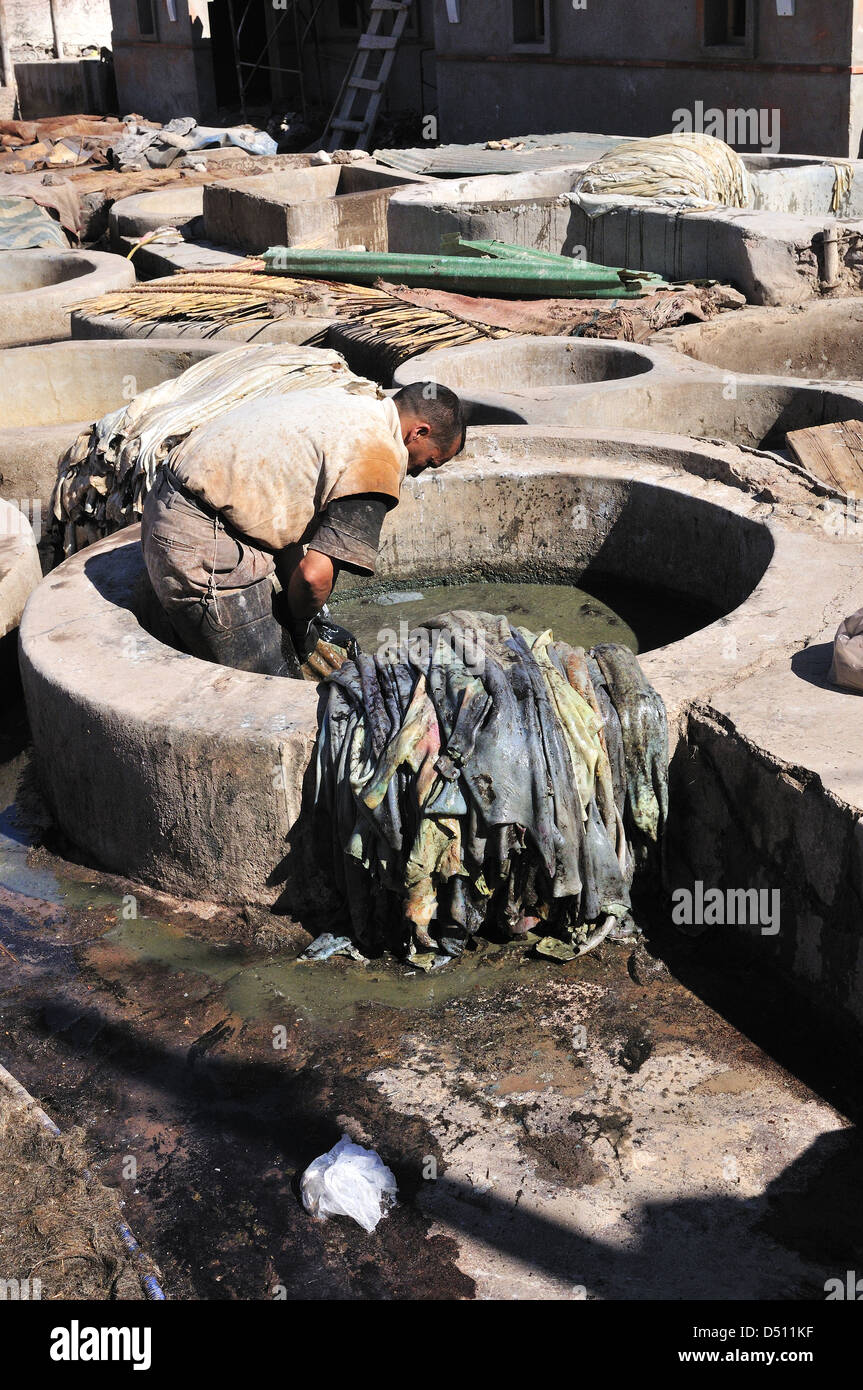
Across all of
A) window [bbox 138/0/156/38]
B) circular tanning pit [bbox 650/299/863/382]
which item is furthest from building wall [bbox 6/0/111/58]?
circular tanning pit [bbox 650/299/863/382]

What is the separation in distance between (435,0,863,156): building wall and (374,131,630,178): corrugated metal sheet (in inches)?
23.5

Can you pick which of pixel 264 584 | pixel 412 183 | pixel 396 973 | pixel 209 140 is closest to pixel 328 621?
pixel 264 584

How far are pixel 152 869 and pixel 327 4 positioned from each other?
19.9 meters

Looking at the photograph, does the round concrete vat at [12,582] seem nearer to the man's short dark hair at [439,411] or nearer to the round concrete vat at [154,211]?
the man's short dark hair at [439,411]

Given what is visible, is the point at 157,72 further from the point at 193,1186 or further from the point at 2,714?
the point at 193,1186

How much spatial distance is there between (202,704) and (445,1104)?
4.72 ft

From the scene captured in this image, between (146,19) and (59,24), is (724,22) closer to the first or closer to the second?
(146,19)

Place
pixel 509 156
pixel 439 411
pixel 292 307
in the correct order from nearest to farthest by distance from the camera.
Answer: pixel 439 411, pixel 292 307, pixel 509 156

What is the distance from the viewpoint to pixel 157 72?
23.1 metres

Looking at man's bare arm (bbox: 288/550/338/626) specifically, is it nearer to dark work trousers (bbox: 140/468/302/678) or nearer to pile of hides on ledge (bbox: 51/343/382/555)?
dark work trousers (bbox: 140/468/302/678)

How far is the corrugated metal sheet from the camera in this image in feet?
42.3

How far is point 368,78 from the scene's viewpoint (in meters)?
19.1

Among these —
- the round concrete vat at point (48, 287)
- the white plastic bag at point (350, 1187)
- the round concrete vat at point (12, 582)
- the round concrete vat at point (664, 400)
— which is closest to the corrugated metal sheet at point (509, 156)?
the round concrete vat at point (48, 287)

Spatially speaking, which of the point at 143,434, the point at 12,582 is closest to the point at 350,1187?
the point at 12,582
